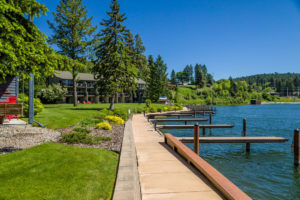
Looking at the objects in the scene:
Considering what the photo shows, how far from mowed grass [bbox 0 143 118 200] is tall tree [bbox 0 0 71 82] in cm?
305

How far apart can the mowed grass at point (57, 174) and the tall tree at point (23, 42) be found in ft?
10.0

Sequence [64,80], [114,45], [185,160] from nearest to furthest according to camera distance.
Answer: [185,160] → [114,45] → [64,80]

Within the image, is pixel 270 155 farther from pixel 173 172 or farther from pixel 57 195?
pixel 57 195

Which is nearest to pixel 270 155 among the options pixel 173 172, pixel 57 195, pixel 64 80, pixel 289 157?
pixel 289 157

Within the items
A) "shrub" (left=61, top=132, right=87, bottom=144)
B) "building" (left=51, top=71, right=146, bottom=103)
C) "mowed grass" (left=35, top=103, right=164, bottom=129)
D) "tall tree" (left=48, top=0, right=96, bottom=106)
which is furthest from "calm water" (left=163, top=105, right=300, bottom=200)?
"building" (left=51, top=71, right=146, bottom=103)

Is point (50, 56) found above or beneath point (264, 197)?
above

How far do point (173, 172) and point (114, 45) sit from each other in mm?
26675

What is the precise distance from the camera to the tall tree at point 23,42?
20.5 feet

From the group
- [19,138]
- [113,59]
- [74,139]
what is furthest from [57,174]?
[113,59]

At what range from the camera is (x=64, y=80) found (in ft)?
190

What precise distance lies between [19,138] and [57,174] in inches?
216

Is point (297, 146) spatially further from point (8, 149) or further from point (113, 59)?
point (113, 59)

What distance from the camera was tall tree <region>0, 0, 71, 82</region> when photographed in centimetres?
625

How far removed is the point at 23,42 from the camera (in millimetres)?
6812
